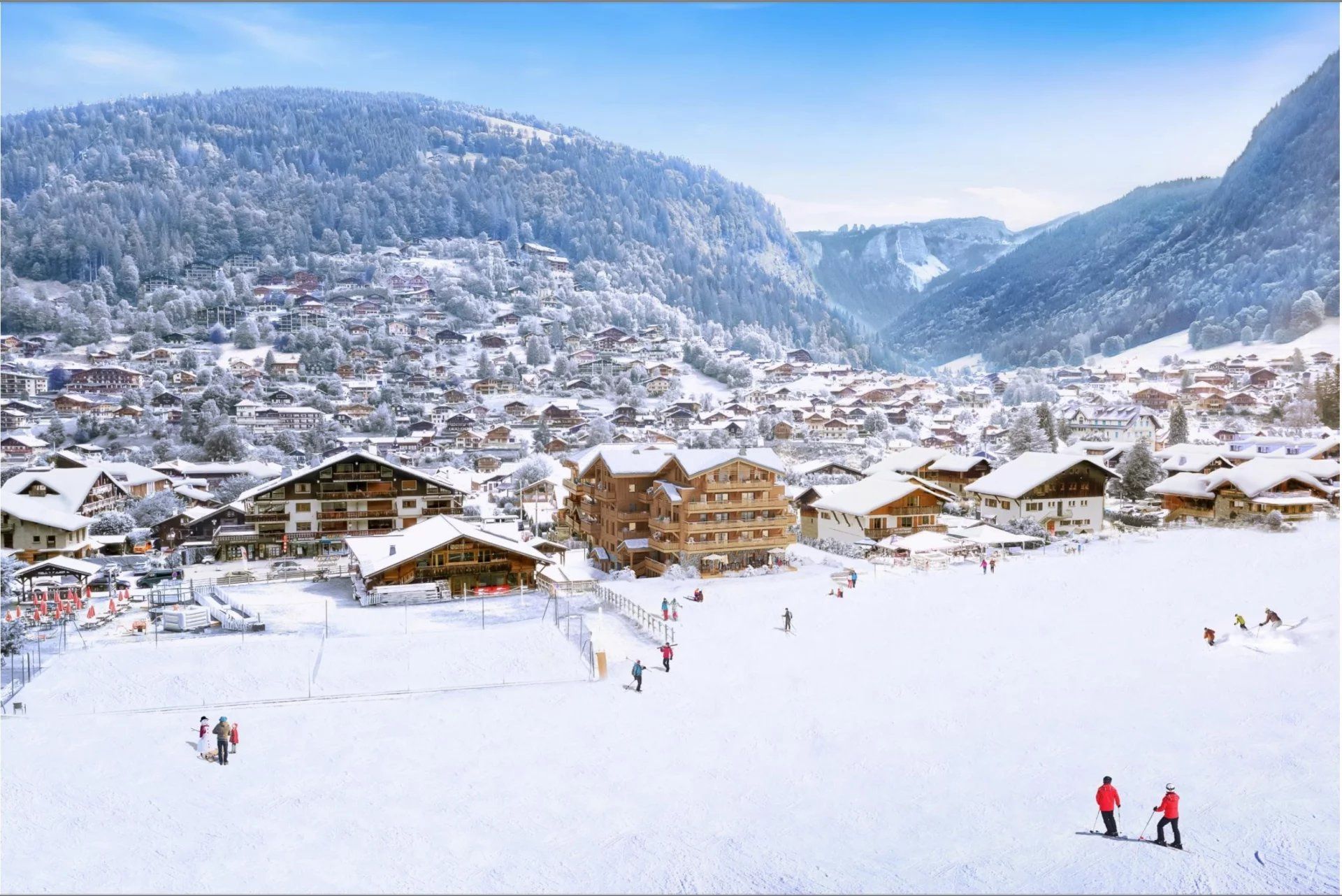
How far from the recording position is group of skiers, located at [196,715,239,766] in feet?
38.9

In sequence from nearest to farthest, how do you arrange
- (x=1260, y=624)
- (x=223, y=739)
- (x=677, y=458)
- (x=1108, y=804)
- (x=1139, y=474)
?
(x=1108, y=804) → (x=223, y=739) → (x=1260, y=624) → (x=677, y=458) → (x=1139, y=474)

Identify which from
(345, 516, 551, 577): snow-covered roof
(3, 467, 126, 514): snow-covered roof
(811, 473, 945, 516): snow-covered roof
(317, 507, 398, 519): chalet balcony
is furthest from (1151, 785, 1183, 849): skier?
(3, 467, 126, 514): snow-covered roof

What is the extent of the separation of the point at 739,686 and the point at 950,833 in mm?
5444

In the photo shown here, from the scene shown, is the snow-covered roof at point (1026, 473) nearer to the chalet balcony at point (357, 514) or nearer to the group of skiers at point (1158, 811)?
the chalet balcony at point (357, 514)

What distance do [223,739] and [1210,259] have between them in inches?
5608

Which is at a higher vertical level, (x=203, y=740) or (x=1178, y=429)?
(x=1178, y=429)

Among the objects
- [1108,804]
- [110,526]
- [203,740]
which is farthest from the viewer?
[110,526]

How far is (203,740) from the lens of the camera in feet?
40.8

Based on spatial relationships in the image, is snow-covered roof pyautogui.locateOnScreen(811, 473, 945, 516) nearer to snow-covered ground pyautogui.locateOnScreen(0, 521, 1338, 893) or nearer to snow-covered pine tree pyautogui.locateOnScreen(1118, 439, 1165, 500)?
snow-covered ground pyautogui.locateOnScreen(0, 521, 1338, 893)

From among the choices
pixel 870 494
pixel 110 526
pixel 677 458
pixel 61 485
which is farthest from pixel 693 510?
pixel 61 485

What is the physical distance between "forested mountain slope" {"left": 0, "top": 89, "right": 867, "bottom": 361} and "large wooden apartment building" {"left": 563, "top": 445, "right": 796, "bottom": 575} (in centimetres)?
10037

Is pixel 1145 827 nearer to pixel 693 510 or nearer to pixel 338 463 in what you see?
pixel 693 510

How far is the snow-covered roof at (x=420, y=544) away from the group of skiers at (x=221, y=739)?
10176 millimetres

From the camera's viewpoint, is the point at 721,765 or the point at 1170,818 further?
the point at 721,765
